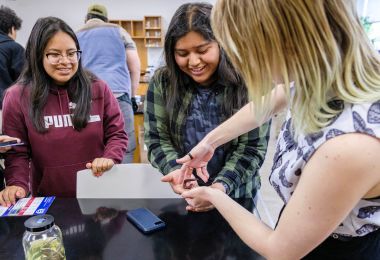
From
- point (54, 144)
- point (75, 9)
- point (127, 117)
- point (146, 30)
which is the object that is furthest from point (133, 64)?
point (75, 9)

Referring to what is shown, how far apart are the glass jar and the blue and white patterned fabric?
51 centimetres

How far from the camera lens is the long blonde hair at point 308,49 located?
560 millimetres

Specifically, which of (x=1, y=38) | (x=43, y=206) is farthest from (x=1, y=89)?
(x=43, y=206)

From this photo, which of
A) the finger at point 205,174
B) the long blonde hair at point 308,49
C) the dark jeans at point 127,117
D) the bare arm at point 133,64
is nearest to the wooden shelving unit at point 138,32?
the bare arm at point 133,64

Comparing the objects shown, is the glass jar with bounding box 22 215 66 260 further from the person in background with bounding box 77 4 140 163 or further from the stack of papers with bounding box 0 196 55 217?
the person in background with bounding box 77 4 140 163

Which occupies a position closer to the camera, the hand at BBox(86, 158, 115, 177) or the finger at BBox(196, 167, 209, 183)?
the finger at BBox(196, 167, 209, 183)

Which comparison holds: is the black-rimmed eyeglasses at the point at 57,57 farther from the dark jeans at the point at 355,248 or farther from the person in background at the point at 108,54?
the dark jeans at the point at 355,248

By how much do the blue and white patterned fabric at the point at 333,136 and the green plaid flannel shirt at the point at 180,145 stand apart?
41cm

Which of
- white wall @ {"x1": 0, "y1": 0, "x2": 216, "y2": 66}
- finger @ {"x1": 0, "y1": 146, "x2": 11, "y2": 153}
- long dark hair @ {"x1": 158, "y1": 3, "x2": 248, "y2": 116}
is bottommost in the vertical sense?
finger @ {"x1": 0, "y1": 146, "x2": 11, "y2": 153}

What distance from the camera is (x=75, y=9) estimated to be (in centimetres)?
744

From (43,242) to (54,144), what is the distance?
0.70 m

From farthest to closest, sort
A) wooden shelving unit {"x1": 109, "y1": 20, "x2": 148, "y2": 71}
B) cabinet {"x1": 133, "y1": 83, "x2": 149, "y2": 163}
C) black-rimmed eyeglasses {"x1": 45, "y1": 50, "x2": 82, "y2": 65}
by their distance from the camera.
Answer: wooden shelving unit {"x1": 109, "y1": 20, "x2": 148, "y2": 71}, cabinet {"x1": 133, "y1": 83, "x2": 149, "y2": 163}, black-rimmed eyeglasses {"x1": 45, "y1": 50, "x2": 82, "y2": 65}

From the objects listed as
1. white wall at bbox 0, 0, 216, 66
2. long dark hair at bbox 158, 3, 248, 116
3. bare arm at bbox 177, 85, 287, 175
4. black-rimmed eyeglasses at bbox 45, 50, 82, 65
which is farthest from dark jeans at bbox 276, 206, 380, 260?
white wall at bbox 0, 0, 216, 66

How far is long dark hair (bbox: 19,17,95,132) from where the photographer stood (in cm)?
138
